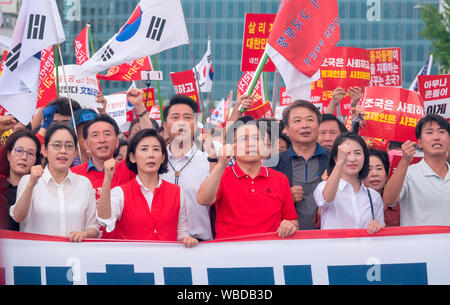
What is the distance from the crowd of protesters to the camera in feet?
14.3

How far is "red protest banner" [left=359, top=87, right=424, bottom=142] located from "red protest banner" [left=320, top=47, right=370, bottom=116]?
1.72 m

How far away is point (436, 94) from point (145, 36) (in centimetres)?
275

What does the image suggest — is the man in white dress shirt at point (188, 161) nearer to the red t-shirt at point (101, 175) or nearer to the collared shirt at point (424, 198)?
the red t-shirt at point (101, 175)

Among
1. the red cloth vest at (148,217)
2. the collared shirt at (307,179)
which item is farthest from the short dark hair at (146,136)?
the collared shirt at (307,179)

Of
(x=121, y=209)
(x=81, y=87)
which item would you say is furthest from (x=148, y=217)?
(x=81, y=87)

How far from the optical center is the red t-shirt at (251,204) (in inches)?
174

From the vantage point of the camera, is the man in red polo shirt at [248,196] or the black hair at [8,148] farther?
the black hair at [8,148]

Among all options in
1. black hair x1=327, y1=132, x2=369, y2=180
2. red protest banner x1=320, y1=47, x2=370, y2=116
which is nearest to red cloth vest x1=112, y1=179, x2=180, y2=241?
black hair x1=327, y1=132, x2=369, y2=180

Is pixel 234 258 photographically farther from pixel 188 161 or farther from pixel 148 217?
pixel 188 161

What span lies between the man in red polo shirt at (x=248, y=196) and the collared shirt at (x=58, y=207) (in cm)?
74

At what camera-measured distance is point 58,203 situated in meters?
4.37

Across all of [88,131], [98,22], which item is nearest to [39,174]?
[88,131]
